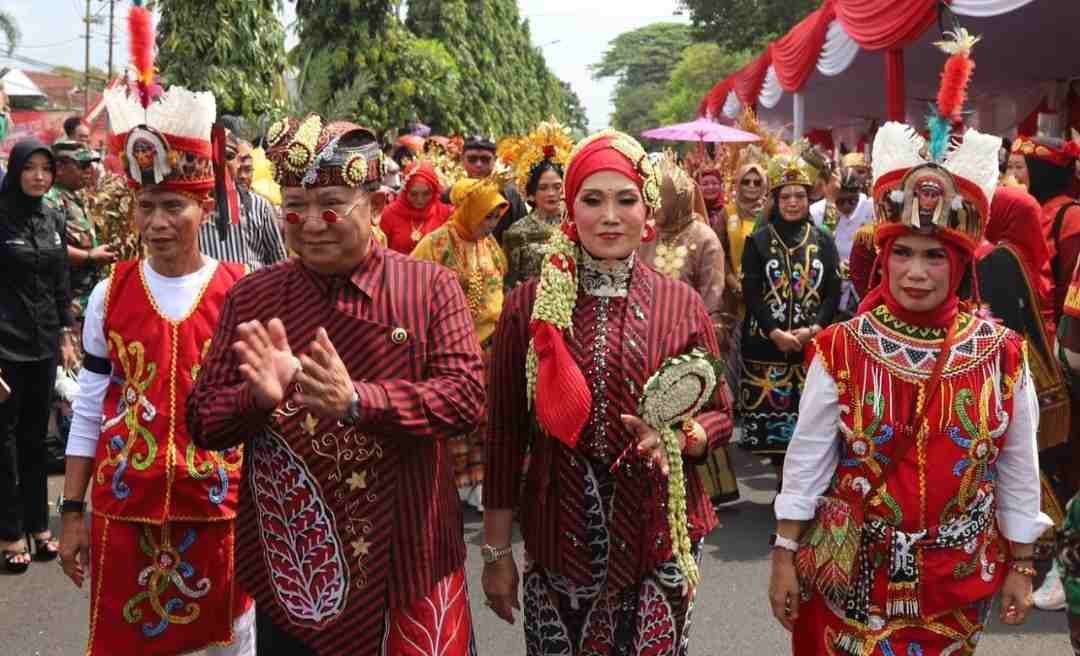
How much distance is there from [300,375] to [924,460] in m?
1.55

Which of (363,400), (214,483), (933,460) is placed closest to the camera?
(363,400)

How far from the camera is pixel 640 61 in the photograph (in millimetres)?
124875

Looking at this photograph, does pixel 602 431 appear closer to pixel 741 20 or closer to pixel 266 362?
pixel 266 362

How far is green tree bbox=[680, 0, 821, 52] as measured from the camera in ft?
116

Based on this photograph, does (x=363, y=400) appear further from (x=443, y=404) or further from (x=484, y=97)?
(x=484, y=97)

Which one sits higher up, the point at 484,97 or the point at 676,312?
the point at 484,97

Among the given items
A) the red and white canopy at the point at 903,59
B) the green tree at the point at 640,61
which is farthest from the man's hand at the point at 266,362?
the green tree at the point at 640,61

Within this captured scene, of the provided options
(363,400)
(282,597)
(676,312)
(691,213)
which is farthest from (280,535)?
(691,213)

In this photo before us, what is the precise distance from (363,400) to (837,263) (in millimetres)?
4764

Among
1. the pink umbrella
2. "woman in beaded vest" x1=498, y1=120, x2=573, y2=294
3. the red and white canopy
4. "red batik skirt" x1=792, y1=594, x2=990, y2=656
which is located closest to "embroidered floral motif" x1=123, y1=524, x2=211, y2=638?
"red batik skirt" x1=792, y1=594, x2=990, y2=656

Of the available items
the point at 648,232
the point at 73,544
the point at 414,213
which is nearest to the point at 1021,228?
the point at 648,232

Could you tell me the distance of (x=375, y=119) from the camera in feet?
65.7

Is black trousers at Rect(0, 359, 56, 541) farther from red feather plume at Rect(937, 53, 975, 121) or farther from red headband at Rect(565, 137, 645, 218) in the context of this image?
red feather plume at Rect(937, 53, 975, 121)

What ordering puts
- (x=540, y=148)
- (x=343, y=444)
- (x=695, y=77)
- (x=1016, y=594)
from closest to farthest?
(x=343, y=444) < (x=1016, y=594) < (x=540, y=148) < (x=695, y=77)
